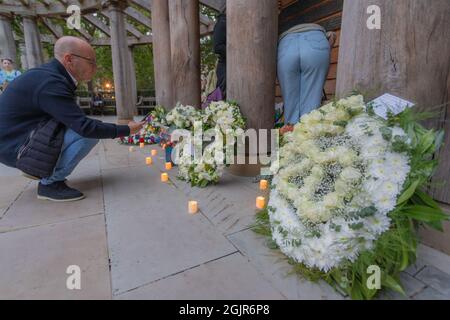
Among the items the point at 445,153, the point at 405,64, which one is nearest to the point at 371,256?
the point at 445,153

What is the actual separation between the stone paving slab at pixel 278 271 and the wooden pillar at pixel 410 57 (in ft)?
2.51

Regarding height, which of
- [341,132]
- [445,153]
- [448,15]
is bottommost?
[445,153]

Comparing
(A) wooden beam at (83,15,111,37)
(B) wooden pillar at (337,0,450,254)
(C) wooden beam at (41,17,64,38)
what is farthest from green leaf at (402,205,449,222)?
(C) wooden beam at (41,17,64,38)

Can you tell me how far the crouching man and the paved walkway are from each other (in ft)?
0.95

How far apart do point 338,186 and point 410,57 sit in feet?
2.35

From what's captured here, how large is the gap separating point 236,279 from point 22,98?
1967mm

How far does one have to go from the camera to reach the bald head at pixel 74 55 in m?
2.00

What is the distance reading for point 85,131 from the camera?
193 cm

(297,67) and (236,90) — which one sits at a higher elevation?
(297,67)

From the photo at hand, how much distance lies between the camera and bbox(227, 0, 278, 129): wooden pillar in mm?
2244

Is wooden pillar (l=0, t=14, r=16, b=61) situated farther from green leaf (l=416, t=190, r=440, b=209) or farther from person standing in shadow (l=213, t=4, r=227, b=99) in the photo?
green leaf (l=416, t=190, r=440, b=209)

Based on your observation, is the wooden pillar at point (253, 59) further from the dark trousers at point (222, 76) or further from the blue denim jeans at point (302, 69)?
the dark trousers at point (222, 76)

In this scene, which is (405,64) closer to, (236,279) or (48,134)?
(236,279)

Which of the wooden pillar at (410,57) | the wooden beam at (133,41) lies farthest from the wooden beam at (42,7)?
the wooden pillar at (410,57)
